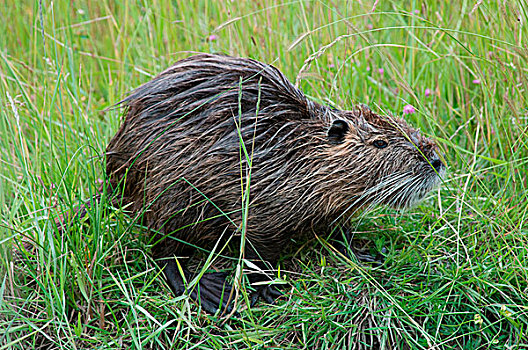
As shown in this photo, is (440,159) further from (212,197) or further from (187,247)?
(187,247)

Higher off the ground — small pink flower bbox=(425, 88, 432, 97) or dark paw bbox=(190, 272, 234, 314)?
small pink flower bbox=(425, 88, 432, 97)

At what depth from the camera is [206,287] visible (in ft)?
7.86

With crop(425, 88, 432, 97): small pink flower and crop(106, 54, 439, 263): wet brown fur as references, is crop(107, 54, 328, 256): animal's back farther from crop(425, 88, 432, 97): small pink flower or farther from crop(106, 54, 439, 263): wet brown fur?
crop(425, 88, 432, 97): small pink flower

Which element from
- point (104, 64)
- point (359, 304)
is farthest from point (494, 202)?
point (104, 64)

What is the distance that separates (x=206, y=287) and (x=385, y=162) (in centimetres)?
84

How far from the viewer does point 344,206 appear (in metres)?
2.33

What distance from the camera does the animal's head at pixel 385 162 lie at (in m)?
2.27

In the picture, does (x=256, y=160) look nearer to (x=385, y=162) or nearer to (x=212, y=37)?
(x=385, y=162)

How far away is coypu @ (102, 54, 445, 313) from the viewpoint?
228cm

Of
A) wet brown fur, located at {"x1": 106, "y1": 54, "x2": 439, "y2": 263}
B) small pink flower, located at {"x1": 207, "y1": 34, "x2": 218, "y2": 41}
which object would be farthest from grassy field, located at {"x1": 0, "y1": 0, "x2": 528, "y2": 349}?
small pink flower, located at {"x1": 207, "y1": 34, "x2": 218, "y2": 41}

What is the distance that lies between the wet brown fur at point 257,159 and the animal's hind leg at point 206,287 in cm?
16

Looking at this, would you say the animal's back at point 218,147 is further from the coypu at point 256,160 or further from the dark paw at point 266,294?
the dark paw at point 266,294

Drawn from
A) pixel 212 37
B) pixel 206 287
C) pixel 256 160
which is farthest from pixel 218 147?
pixel 212 37

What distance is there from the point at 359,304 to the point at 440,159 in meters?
0.62
